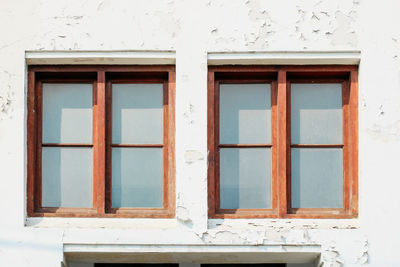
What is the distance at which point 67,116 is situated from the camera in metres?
6.38

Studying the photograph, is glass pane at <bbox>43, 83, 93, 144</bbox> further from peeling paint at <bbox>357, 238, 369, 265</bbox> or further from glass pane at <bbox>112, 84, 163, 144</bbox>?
peeling paint at <bbox>357, 238, 369, 265</bbox>

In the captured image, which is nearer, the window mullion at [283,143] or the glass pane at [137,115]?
the window mullion at [283,143]

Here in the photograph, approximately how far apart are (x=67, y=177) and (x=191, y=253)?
54.2 inches

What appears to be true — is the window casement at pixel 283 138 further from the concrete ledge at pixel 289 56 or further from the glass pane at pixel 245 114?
the concrete ledge at pixel 289 56

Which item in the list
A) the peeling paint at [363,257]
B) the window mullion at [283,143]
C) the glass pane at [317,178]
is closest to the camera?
the peeling paint at [363,257]

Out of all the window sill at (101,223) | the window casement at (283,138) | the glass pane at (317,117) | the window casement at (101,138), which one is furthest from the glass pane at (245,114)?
the window sill at (101,223)

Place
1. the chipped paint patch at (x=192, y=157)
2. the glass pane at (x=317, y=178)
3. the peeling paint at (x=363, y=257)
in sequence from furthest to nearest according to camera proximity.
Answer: the glass pane at (x=317, y=178) → the chipped paint patch at (x=192, y=157) → the peeling paint at (x=363, y=257)

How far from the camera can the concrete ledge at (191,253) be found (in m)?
6.02

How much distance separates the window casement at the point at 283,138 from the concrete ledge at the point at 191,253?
0.36m

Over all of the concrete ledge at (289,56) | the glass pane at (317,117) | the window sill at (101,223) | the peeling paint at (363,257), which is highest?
the concrete ledge at (289,56)

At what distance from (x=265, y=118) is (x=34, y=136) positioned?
2170 millimetres

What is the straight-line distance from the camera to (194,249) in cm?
602

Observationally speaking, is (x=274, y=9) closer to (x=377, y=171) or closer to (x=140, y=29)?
(x=140, y=29)

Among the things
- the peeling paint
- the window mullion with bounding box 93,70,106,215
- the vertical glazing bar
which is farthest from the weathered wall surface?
the window mullion with bounding box 93,70,106,215
